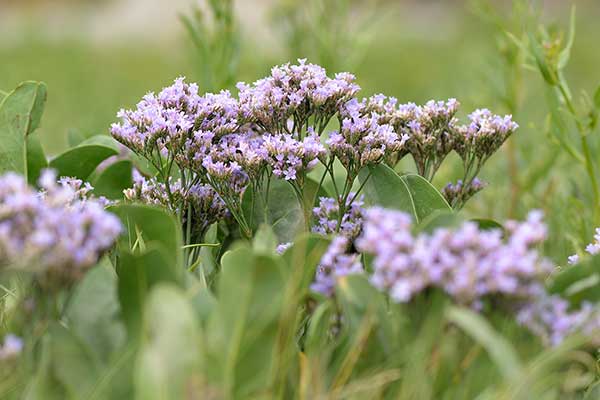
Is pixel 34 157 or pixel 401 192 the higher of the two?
pixel 34 157

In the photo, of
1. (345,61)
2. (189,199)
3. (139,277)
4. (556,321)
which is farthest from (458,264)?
(345,61)

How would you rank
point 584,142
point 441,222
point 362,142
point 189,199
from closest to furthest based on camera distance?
point 441,222
point 362,142
point 189,199
point 584,142

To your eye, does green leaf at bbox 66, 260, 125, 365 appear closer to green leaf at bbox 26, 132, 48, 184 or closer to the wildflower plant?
the wildflower plant

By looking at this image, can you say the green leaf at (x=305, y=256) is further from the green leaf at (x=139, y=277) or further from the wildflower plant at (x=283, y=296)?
the green leaf at (x=139, y=277)

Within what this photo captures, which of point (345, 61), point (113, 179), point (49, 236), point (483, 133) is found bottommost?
point (49, 236)

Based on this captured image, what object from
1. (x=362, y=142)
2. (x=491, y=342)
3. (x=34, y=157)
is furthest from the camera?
(x=34, y=157)

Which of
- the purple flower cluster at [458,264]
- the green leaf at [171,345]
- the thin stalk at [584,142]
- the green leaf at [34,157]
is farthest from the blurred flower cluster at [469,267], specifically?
the green leaf at [34,157]

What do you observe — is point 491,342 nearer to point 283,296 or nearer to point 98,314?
point 283,296
